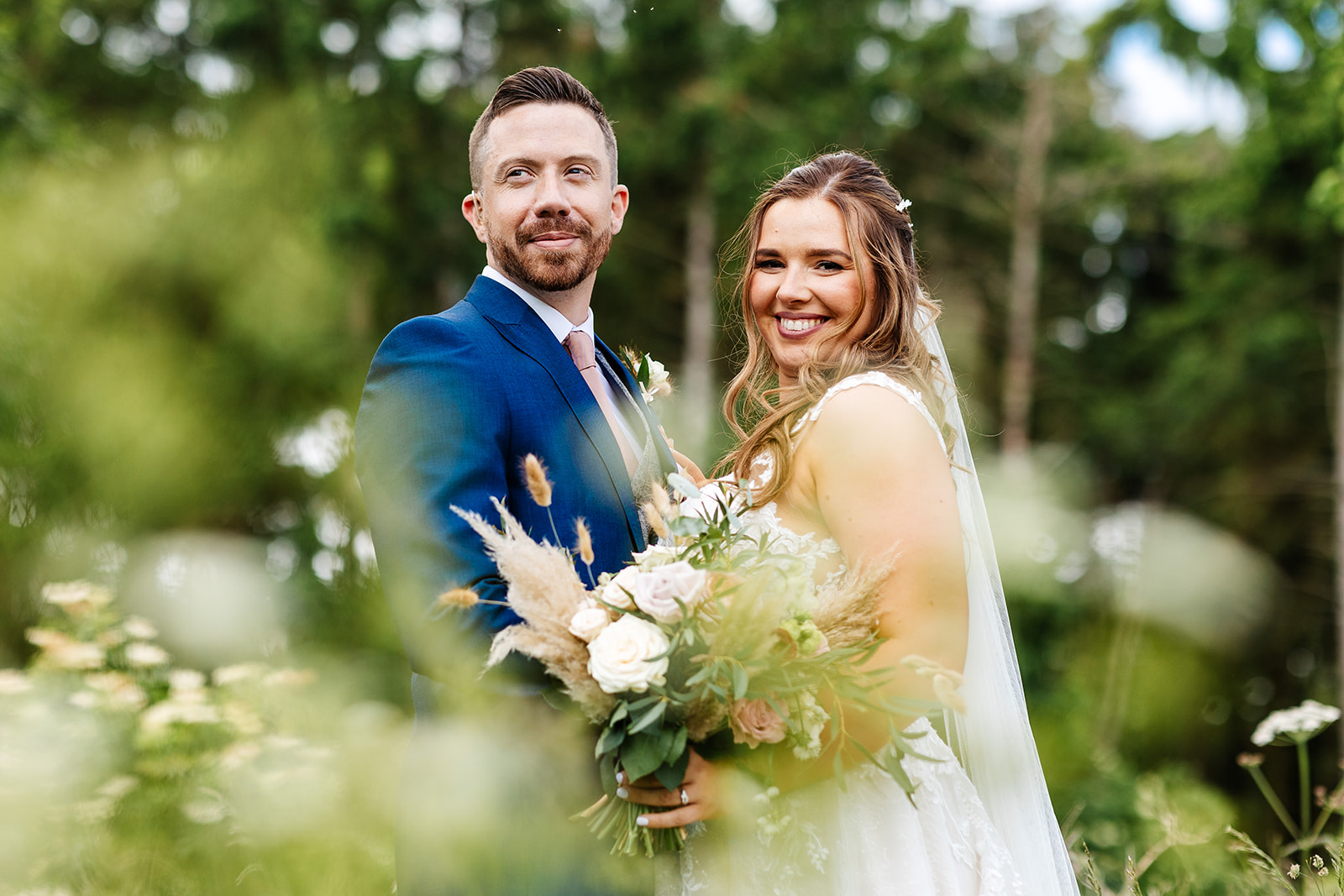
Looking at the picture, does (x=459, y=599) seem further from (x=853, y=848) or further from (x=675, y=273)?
(x=675, y=273)

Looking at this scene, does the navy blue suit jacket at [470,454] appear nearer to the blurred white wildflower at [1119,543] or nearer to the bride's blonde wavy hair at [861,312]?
the bride's blonde wavy hair at [861,312]

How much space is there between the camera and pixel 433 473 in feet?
8.28

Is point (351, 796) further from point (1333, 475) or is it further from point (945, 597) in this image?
point (1333, 475)

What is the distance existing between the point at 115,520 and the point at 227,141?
289cm

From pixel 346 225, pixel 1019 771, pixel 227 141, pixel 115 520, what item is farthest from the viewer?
Answer: pixel 346 225

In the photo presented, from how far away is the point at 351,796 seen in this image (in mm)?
3406

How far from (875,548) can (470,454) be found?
0.97m

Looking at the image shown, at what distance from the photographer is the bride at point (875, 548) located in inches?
96.6

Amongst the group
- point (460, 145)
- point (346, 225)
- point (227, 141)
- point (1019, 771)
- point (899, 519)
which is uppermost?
point (460, 145)

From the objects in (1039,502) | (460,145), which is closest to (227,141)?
(460,145)

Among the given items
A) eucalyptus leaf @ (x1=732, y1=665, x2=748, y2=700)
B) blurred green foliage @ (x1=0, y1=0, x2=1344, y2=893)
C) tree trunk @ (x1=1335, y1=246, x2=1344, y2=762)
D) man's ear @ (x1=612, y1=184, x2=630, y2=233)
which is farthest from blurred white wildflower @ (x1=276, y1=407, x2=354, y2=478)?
tree trunk @ (x1=1335, y1=246, x2=1344, y2=762)

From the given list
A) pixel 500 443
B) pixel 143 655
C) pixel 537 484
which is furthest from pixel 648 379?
pixel 143 655

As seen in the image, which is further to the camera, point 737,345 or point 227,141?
point 227,141

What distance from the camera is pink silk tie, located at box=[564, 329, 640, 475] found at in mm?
3068
